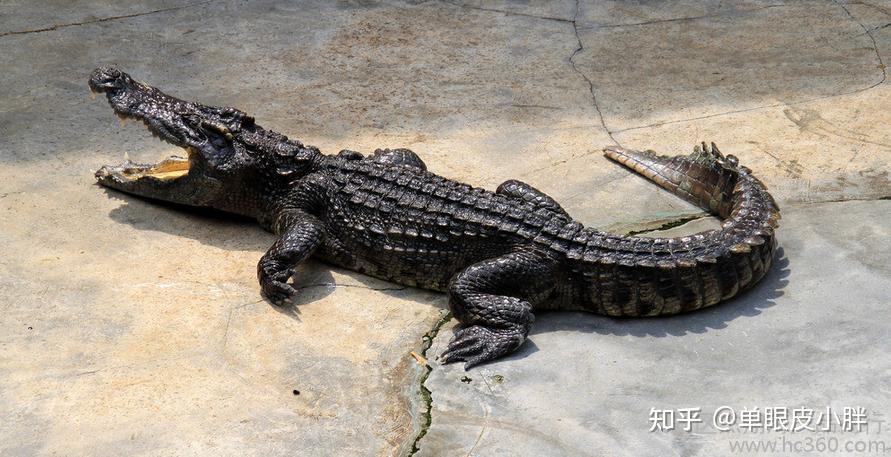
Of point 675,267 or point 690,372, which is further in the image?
point 675,267

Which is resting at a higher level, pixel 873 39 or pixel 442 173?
pixel 873 39

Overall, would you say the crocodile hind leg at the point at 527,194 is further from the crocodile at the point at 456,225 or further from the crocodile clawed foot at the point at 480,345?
the crocodile clawed foot at the point at 480,345

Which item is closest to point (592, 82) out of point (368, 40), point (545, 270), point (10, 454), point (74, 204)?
point (368, 40)

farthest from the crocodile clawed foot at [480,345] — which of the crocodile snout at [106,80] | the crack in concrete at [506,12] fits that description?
the crack in concrete at [506,12]

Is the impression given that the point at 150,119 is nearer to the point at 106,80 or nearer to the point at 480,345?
the point at 106,80

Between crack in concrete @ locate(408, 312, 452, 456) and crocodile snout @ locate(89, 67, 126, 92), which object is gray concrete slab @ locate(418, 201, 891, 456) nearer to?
crack in concrete @ locate(408, 312, 452, 456)

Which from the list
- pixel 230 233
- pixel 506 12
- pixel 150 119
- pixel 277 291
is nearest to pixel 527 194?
pixel 277 291

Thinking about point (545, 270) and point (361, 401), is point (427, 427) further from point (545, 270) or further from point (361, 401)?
point (545, 270)
